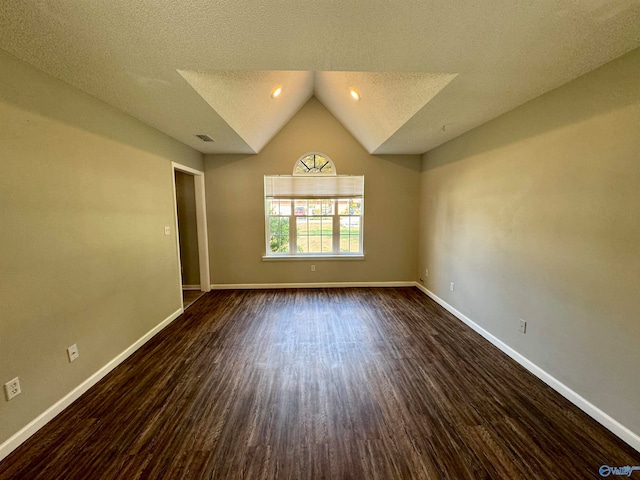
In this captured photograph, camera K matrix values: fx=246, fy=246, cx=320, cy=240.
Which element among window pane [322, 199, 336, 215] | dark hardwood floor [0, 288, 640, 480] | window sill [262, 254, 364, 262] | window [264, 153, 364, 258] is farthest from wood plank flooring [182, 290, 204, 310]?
window pane [322, 199, 336, 215]

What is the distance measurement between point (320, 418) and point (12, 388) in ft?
6.28

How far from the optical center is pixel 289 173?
4438 millimetres

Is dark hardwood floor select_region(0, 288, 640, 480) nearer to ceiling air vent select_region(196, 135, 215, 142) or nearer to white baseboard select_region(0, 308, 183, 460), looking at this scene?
white baseboard select_region(0, 308, 183, 460)

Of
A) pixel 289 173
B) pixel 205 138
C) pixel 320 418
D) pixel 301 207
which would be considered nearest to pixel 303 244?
pixel 301 207

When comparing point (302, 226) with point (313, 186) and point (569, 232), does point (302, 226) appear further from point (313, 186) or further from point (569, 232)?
point (569, 232)

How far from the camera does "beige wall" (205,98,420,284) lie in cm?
433

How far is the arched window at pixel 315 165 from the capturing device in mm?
4484

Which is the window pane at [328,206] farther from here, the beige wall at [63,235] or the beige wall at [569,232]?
the beige wall at [63,235]

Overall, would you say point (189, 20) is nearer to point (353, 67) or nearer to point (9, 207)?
point (353, 67)

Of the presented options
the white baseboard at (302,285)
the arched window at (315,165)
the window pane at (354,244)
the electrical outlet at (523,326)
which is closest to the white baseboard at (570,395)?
the electrical outlet at (523,326)

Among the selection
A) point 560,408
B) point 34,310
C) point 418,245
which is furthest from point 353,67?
point 418,245

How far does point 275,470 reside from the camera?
136 cm

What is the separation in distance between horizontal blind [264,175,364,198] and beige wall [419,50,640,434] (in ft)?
6.43

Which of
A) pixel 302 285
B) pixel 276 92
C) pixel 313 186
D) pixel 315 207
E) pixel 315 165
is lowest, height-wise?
pixel 302 285
